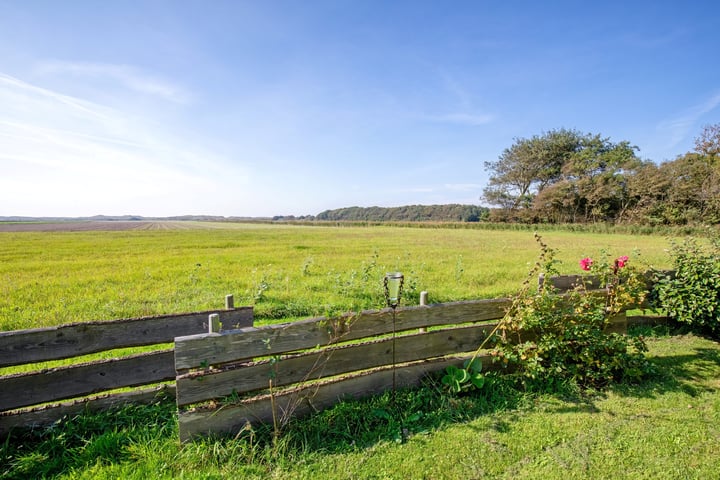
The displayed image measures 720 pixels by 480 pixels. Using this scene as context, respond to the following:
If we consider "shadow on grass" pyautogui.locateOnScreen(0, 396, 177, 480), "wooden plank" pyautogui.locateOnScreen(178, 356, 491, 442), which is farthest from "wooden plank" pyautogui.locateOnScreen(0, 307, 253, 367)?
"wooden plank" pyautogui.locateOnScreen(178, 356, 491, 442)

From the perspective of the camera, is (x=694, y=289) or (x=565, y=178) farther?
(x=565, y=178)

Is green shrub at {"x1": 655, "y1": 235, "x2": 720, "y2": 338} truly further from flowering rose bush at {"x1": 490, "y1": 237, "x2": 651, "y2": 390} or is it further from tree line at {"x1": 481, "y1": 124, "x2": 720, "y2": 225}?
tree line at {"x1": 481, "y1": 124, "x2": 720, "y2": 225}

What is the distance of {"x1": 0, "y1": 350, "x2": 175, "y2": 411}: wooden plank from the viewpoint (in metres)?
2.80

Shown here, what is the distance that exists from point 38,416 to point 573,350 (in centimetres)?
576

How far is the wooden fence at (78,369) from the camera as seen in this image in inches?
111

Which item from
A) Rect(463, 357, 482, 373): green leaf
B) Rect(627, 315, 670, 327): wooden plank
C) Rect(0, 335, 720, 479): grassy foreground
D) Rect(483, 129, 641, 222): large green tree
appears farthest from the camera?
Rect(483, 129, 641, 222): large green tree

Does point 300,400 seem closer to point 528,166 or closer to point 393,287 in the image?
point 393,287

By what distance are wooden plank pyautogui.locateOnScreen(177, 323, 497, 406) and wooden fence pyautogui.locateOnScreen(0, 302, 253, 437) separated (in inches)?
35.1

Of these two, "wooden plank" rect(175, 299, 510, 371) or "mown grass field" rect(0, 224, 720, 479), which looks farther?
"wooden plank" rect(175, 299, 510, 371)

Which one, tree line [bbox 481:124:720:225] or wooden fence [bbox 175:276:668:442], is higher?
tree line [bbox 481:124:720:225]

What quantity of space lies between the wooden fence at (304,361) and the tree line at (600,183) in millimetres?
43437

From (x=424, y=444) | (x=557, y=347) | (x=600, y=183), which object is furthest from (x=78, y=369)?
(x=600, y=183)

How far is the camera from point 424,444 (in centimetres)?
290

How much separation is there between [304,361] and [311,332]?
29 centimetres
